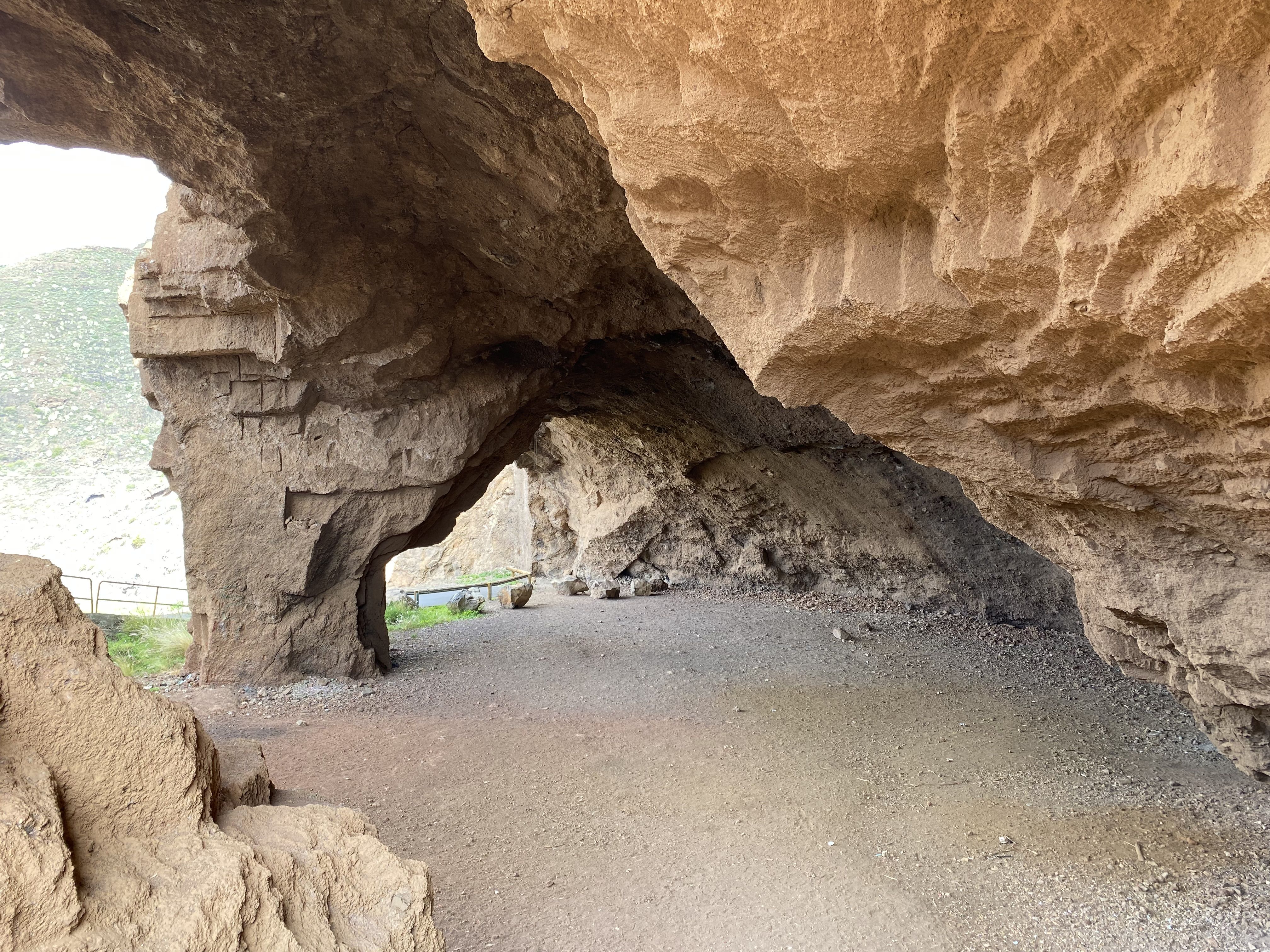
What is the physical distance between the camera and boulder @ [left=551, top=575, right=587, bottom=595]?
13.3 m

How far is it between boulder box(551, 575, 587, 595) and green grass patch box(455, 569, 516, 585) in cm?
193

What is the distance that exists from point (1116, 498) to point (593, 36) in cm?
282

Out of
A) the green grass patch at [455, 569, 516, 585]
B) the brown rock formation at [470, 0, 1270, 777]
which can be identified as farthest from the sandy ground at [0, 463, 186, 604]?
the brown rock formation at [470, 0, 1270, 777]

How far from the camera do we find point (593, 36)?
2693 mm

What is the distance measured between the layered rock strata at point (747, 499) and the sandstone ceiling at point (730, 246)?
257 centimetres

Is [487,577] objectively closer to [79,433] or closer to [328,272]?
[328,272]

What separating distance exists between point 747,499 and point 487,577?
21.4 feet

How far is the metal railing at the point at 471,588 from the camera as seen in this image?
1322 centimetres

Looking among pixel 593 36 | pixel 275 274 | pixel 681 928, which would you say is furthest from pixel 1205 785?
pixel 275 274

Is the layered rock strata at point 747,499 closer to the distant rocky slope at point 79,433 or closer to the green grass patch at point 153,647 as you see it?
the green grass patch at point 153,647

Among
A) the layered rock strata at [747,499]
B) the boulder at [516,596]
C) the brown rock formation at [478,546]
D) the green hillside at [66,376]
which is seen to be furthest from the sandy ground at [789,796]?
the green hillside at [66,376]

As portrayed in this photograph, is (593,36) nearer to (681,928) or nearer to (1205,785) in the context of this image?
(681,928)

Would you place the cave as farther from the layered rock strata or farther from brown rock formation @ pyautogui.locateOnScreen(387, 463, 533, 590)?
brown rock formation @ pyautogui.locateOnScreen(387, 463, 533, 590)

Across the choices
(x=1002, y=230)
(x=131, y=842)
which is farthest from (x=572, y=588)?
(x=131, y=842)
